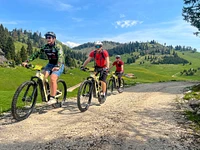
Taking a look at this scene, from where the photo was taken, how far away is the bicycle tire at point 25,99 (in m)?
7.67

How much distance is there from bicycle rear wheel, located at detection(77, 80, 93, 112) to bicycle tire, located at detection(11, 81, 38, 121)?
2.28 metres

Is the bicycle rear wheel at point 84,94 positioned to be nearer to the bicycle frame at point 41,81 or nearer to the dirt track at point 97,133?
the dirt track at point 97,133

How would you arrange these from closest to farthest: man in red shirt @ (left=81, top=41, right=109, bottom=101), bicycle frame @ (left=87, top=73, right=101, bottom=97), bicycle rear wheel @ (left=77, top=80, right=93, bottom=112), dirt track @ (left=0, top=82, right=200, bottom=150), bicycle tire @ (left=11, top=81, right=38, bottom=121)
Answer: dirt track @ (left=0, top=82, right=200, bottom=150) < bicycle tire @ (left=11, top=81, right=38, bottom=121) < bicycle rear wheel @ (left=77, top=80, right=93, bottom=112) < bicycle frame @ (left=87, top=73, right=101, bottom=97) < man in red shirt @ (left=81, top=41, right=109, bottom=101)

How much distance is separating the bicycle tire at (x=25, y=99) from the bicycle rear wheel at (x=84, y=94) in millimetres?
2277

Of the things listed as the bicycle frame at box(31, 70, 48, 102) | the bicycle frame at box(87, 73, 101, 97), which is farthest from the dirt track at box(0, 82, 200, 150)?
the bicycle frame at box(87, 73, 101, 97)

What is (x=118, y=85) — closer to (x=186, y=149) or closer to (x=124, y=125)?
(x=124, y=125)

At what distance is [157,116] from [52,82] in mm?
4944

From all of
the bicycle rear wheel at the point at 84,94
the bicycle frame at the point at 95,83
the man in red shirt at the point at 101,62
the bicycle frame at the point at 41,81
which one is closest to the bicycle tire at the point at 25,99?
the bicycle frame at the point at 41,81

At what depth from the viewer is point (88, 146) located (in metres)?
5.31

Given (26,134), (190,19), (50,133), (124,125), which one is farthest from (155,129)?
(190,19)

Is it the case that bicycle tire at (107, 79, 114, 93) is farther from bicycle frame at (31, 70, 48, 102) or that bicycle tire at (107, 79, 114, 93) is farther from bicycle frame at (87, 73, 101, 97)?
bicycle frame at (31, 70, 48, 102)

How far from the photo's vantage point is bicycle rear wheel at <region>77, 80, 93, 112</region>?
389 inches

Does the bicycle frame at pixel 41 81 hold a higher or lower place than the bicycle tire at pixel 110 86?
higher

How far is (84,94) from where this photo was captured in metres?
10.5
